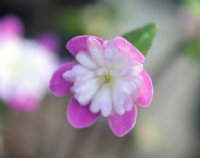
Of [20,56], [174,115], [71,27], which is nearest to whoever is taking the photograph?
[20,56]

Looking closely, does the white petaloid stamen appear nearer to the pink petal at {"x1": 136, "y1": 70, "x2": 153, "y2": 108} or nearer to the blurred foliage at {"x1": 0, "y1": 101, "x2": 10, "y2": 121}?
the pink petal at {"x1": 136, "y1": 70, "x2": 153, "y2": 108}

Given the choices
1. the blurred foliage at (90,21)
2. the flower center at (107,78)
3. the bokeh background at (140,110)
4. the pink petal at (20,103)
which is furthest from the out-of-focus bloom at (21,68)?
the flower center at (107,78)

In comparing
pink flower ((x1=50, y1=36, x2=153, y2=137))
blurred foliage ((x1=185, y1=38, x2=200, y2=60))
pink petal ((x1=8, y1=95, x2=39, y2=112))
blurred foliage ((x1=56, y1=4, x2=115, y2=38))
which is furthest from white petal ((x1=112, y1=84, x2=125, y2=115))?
blurred foliage ((x1=56, y1=4, x2=115, y2=38))

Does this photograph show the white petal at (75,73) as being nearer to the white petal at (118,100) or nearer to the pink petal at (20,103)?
the white petal at (118,100)

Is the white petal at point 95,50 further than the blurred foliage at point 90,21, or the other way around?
the blurred foliage at point 90,21

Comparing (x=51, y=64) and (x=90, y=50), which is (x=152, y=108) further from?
(x=90, y=50)

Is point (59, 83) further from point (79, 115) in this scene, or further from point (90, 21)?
point (90, 21)

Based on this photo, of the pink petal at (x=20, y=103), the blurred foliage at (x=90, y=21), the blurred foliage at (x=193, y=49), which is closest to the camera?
the pink petal at (x=20, y=103)

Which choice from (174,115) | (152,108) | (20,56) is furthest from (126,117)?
(174,115)
